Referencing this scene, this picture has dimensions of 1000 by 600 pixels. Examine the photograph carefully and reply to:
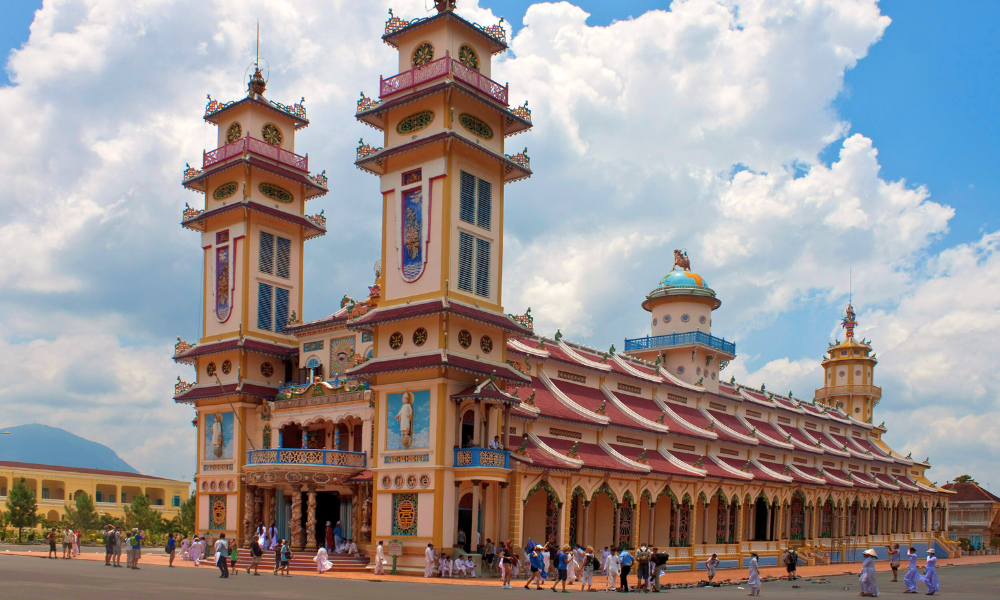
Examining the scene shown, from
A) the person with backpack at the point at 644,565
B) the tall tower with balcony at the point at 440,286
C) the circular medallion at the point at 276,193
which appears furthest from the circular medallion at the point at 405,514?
the circular medallion at the point at 276,193

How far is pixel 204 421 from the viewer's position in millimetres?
44125

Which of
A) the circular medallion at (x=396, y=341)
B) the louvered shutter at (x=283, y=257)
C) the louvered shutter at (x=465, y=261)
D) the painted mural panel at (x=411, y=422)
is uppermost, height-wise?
the louvered shutter at (x=283, y=257)

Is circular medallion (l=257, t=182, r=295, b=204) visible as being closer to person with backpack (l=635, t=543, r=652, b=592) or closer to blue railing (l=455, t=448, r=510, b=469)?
blue railing (l=455, t=448, r=510, b=469)

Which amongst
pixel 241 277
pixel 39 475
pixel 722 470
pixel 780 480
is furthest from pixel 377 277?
pixel 39 475

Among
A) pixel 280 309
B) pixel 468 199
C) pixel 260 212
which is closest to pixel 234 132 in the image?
pixel 260 212

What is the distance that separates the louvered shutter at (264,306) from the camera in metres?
44.2

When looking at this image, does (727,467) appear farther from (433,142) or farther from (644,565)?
(433,142)

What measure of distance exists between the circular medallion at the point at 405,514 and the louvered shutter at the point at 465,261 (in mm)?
8408

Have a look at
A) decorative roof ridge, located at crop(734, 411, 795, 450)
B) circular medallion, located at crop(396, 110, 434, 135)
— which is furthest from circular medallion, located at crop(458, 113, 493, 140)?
decorative roof ridge, located at crop(734, 411, 795, 450)

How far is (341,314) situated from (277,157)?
9546mm

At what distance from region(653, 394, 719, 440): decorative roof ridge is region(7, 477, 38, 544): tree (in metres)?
48.1

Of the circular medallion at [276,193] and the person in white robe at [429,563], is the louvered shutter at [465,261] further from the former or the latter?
the circular medallion at [276,193]

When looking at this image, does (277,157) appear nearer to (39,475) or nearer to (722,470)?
(722,470)

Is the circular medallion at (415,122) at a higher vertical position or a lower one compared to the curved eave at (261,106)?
lower
